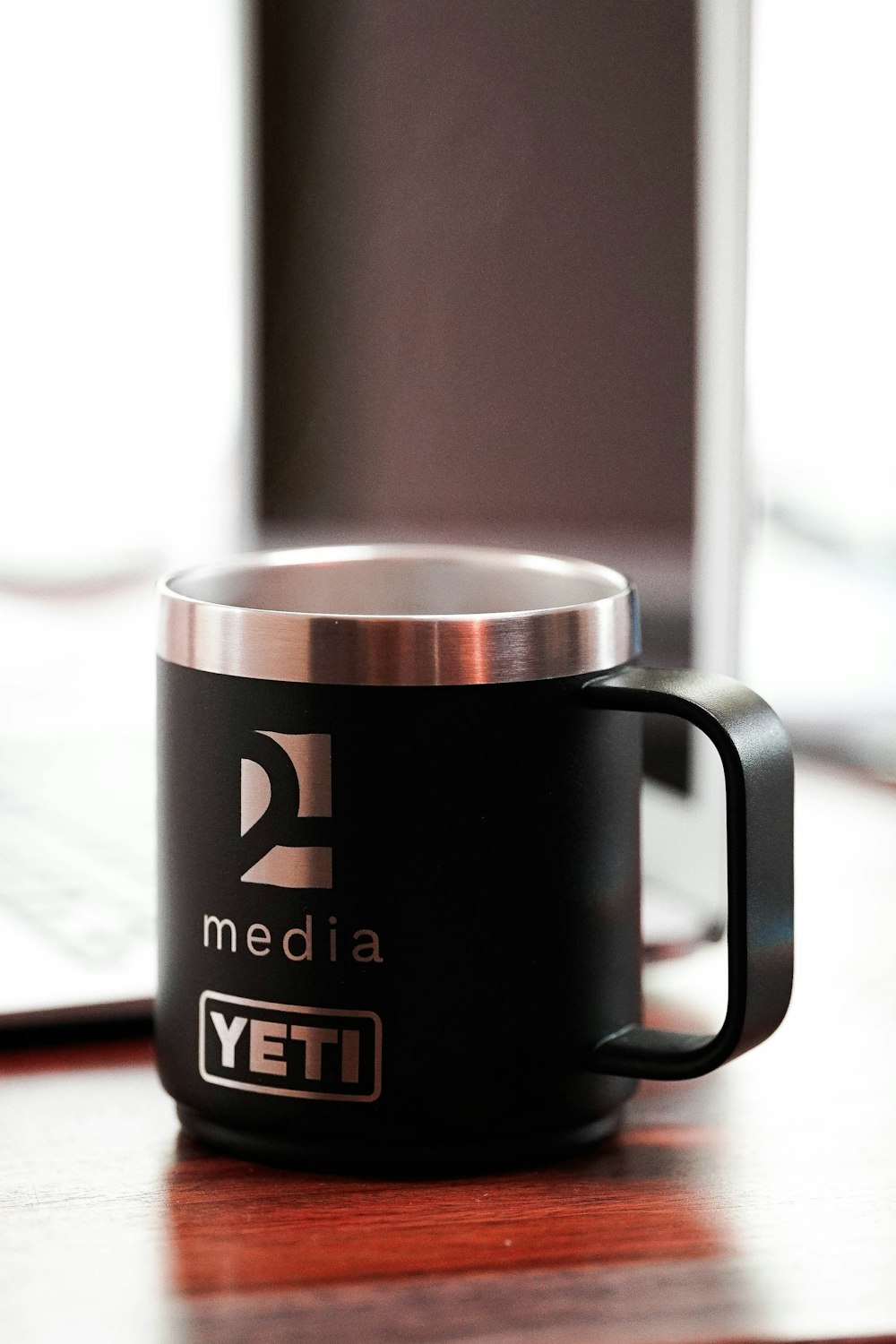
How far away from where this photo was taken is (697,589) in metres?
0.62

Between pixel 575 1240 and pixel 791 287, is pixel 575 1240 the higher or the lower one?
the lower one

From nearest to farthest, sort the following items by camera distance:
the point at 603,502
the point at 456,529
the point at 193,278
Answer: the point at 603,502, the point at 456,529, the point at 193,278

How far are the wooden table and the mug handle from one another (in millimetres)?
37

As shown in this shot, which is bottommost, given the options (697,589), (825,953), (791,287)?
(825,953)

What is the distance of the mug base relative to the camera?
1.32 feet

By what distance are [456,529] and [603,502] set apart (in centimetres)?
20

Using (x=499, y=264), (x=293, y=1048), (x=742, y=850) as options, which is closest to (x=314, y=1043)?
(x=293, y=1048)

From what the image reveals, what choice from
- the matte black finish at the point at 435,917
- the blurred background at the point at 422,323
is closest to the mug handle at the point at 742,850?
the matte black finish at the point at 435,917

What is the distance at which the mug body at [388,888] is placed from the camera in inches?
15.3

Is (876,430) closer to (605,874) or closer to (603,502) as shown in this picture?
(603,502)

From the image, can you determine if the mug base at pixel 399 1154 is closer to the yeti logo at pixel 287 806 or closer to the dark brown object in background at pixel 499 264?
the yeti logo at pixel 287 806

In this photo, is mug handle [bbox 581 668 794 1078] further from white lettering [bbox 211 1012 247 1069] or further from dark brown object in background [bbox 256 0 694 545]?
dark brown object in background [bbox 256 0 694 545]

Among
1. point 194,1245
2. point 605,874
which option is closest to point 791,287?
point 605,874

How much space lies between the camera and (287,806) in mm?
394
